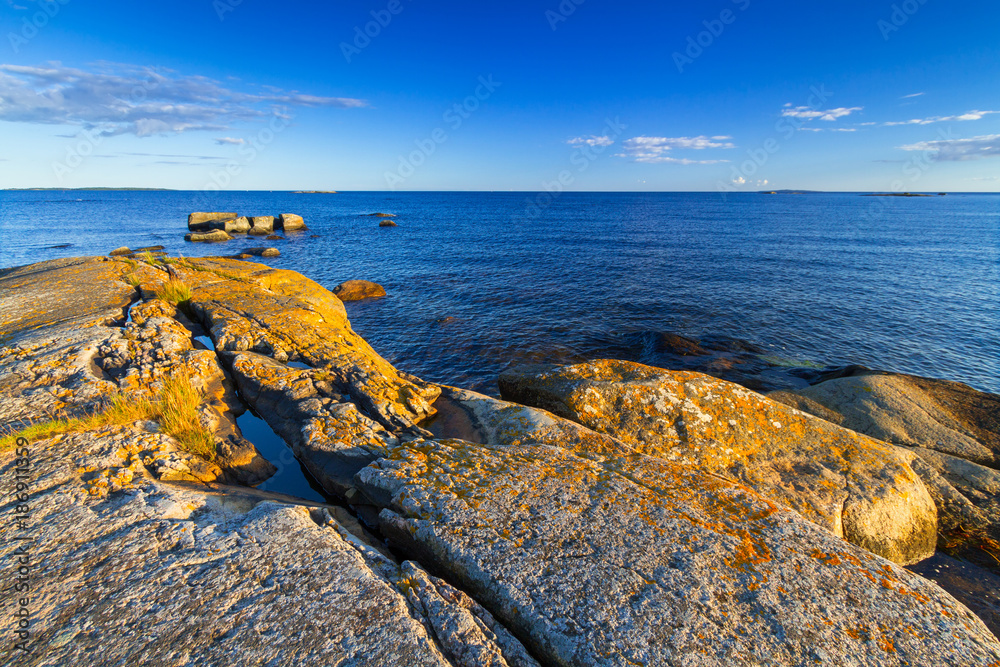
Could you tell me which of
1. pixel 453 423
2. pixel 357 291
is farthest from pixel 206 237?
pixel 453 423

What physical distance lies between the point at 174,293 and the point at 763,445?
55.7 feet

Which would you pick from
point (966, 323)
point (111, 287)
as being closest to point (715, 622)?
point (111, 287)

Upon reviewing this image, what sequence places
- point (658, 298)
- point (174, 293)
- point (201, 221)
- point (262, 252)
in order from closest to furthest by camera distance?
point (174, 293) → point (658, 298) → point (262, 252) → point (201, 221)

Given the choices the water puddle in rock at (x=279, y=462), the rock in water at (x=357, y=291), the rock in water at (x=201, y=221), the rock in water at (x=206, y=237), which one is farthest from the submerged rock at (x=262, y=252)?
the water puddle in rock at (x=279, y=462)

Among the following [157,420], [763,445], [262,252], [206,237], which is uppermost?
[157,420]

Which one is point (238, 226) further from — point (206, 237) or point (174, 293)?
point (174, 293)

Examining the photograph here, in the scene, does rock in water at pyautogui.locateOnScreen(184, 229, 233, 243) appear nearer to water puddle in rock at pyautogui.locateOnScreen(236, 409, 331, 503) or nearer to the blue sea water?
the blue sea water

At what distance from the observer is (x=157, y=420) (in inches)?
278

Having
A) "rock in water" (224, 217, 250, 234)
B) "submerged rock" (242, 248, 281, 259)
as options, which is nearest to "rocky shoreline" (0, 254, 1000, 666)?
"submerged rock" (242, 248, 281, 259)

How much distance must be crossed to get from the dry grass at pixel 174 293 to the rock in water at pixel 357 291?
16647 mm

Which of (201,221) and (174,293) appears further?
(201,221)

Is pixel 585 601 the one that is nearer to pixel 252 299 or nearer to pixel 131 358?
pixel 131 358

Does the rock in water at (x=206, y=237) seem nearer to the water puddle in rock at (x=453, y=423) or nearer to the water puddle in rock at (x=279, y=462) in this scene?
the water puddle in rock at (x=279, y=462)

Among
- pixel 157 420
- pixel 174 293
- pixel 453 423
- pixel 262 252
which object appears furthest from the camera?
pixel 262 252
